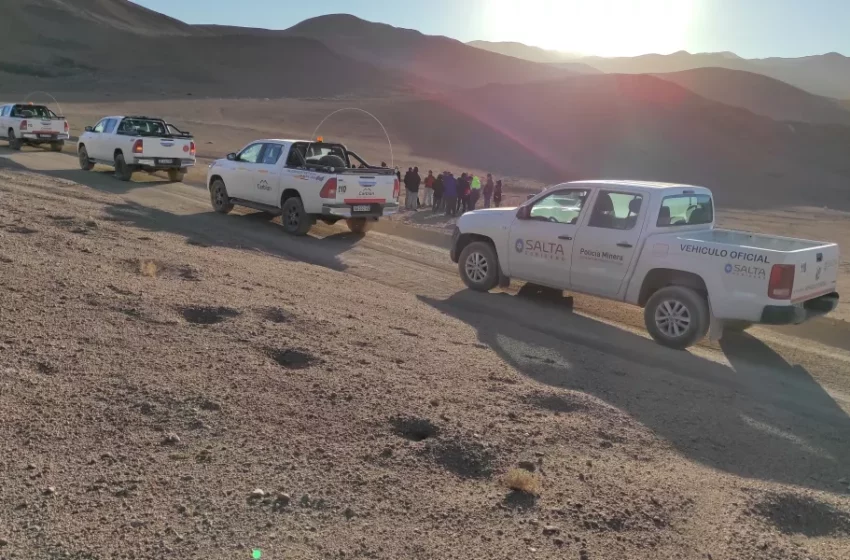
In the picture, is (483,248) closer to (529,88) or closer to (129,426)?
(129,426)

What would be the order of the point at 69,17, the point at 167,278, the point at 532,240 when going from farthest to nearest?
the point at 69,17, the point at 532,240, the point at 167,278

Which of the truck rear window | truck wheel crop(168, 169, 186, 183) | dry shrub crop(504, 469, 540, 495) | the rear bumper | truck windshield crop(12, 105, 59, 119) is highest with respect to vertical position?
truck windshield crop(12, 105, 59, 119)

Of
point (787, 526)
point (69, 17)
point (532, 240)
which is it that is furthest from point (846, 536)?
point (69, 17)

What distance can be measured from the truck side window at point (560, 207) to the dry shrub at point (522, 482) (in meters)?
5.49

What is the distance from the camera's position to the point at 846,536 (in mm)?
4188

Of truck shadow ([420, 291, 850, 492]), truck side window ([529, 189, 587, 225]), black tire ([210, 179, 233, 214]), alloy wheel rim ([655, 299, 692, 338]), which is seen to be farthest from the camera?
black tire ([210, 179, 233, 214])

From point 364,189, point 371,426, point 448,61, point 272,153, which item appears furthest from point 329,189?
point 448,61

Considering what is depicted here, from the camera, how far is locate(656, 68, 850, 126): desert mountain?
8524cm

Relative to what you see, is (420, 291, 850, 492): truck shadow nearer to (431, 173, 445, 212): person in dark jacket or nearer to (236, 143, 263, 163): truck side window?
(236, 143, 263, 163): truck side window

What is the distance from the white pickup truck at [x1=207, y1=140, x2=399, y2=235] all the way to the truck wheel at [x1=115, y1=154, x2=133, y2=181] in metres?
5.04

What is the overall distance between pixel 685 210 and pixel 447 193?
11.6 m

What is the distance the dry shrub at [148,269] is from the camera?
27.0 ft

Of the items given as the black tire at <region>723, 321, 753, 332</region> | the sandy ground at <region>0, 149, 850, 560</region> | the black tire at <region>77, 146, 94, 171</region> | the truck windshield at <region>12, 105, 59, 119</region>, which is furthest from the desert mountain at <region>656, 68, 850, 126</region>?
the sandy ground at <region>0, 149, 850, 560</region>

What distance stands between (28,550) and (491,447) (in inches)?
106
